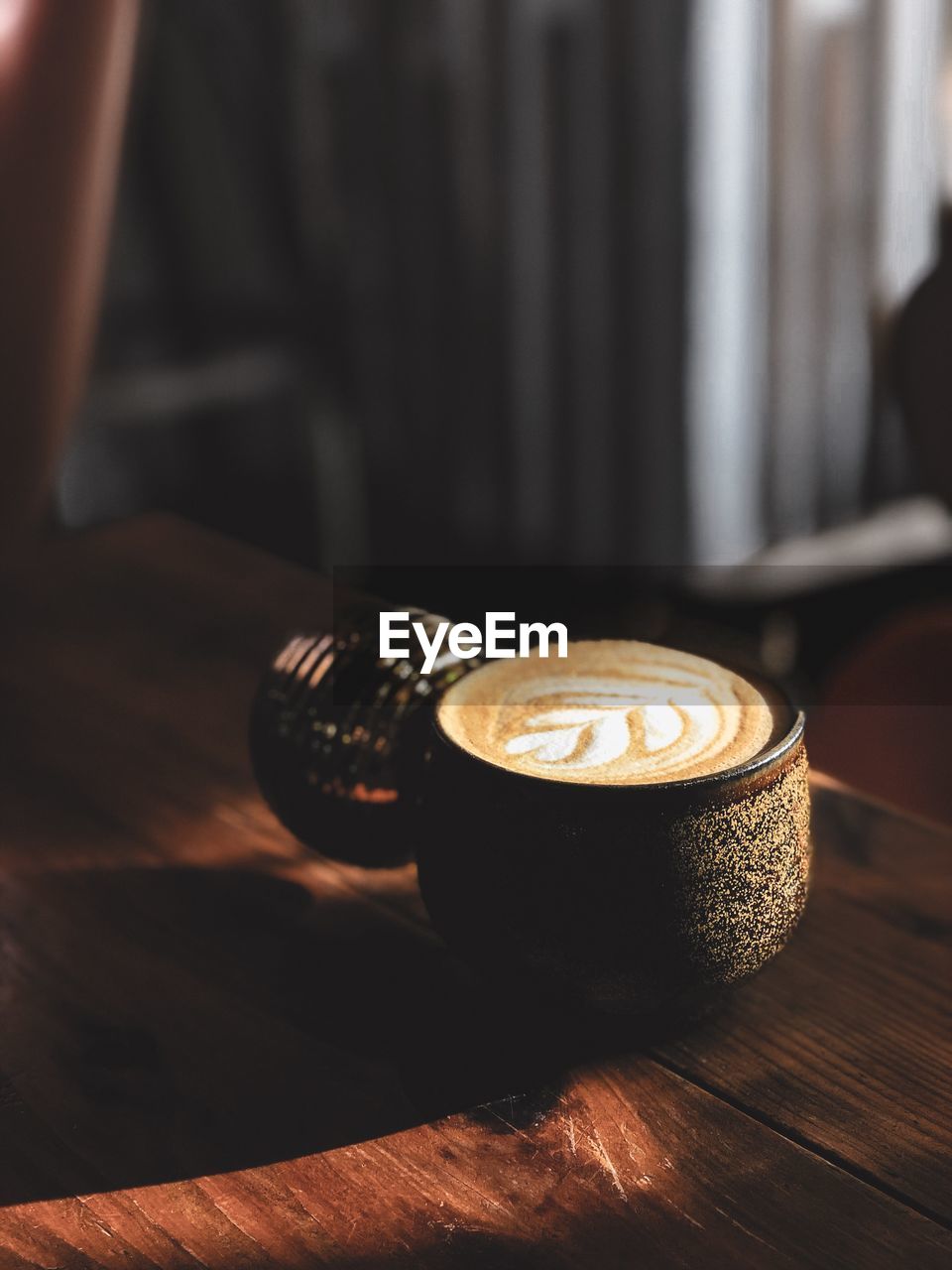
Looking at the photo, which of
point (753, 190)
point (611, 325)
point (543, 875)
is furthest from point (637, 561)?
point (543, 875)

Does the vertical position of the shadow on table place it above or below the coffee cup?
below

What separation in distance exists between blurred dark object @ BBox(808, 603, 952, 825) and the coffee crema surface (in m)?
0.37

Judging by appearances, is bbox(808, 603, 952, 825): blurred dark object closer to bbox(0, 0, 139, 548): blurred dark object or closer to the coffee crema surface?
the coffee crema surface

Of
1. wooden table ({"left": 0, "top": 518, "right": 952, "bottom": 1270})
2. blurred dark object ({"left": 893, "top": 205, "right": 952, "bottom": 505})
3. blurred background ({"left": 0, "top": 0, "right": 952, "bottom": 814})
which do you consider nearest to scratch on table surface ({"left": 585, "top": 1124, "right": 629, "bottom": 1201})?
wooden table ({"left": 0, "top": 518, "right": 952, "bottom": 1270})

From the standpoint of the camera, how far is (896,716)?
0.76m

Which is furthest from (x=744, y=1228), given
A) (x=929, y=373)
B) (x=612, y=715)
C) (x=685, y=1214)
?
(x=929, y=373)

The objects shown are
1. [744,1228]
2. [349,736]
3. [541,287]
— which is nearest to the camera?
[744,1228]

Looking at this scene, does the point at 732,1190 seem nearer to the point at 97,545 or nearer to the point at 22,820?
the point at 22,820

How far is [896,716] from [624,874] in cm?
49

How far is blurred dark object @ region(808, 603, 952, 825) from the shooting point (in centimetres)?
73

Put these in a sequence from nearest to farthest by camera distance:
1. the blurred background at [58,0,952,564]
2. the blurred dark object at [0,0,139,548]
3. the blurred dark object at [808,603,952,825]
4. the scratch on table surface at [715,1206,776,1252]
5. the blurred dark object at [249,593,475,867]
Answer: the scratch on table surface at [715,1206,776,1252], the blurred dark object at [249,593,475,867], the blurred dark object at [808,603,952,825], the blurred dark object at [0,0,139,548], the blurred background at [58,0,952,564]

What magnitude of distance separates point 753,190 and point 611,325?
0.74 feet

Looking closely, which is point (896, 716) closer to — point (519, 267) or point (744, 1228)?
point (744, 1228)

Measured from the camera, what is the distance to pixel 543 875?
32 centimetres
